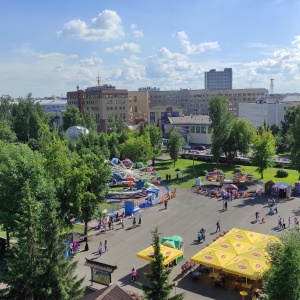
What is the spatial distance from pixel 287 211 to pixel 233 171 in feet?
70.2

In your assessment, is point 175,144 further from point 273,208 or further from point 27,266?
point 27,266

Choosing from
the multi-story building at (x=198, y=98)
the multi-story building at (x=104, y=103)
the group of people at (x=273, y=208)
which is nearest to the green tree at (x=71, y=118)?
the multi-story building at (x=104, y=103)

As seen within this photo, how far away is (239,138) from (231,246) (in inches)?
1512

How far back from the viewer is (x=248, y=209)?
41.1m

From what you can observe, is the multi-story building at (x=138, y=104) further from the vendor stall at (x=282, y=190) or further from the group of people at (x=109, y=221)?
the group of people at (x=109, y=221)

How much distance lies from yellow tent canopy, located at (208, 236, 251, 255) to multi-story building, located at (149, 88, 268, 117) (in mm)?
131581

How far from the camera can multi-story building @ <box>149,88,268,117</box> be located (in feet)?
515

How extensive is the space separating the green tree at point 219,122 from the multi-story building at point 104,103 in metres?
58.3

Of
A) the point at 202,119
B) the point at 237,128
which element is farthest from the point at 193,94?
the point at 237,128

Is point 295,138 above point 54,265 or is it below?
above

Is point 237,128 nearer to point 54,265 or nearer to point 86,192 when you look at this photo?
point 86,192

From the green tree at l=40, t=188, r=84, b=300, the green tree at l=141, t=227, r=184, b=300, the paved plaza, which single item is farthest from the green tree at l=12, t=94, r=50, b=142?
the green tree at l=141, t=227, r=184, b=300

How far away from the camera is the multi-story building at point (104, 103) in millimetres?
117688

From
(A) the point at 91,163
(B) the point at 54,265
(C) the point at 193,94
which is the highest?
(C) the point at 193,94
